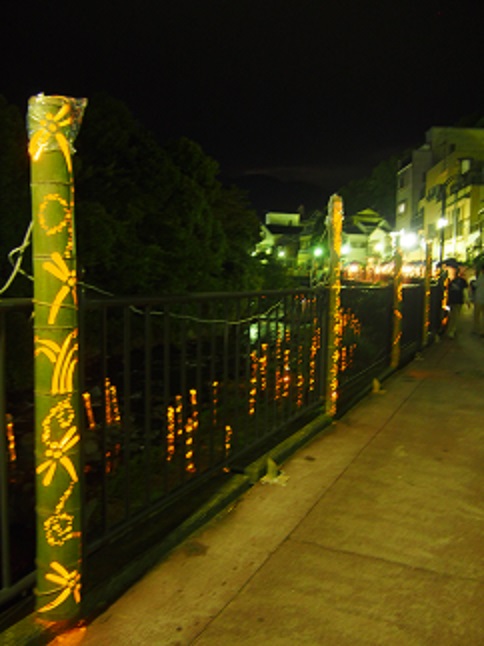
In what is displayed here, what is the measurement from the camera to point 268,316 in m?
4.88

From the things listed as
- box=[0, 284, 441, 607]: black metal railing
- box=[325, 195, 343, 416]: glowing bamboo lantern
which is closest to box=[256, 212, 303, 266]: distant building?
box=[0, 284, 441, 607]: black metal railing

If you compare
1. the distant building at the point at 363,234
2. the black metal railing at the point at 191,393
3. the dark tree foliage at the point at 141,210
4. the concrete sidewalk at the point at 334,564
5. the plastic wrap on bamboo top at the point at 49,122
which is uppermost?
the distant building at the point at 363,234

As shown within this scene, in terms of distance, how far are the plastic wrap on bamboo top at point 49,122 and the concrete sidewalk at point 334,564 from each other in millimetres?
2048

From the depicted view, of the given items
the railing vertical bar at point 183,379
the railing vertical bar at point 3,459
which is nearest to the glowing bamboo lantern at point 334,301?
the railing vertical bar at point 183,379

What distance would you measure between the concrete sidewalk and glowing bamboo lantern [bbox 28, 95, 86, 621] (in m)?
0.33

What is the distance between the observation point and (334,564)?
10.8 feet

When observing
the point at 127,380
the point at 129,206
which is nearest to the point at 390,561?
the point at 127,380

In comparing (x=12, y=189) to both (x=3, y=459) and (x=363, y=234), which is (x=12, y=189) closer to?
(x=3, y=459)

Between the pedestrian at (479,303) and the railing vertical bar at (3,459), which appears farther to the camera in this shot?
the pedestrian at (479,303)

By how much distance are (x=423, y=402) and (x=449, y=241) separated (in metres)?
40.6

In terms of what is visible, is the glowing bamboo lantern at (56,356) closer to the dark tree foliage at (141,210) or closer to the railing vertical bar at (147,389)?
the railing vertical bar at (147,389)

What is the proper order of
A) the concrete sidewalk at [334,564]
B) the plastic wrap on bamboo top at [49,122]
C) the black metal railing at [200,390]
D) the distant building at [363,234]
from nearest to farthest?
1. the plastic wrap on bamboo top at [49,122]
2. the concrete sidewalk at [334,564]
3. the black metal railing at [200,390]
4. the distant building at [363,234]

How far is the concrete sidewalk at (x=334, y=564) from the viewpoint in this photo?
2.71 meters

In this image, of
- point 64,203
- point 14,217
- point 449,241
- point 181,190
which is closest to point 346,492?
point 64,203
